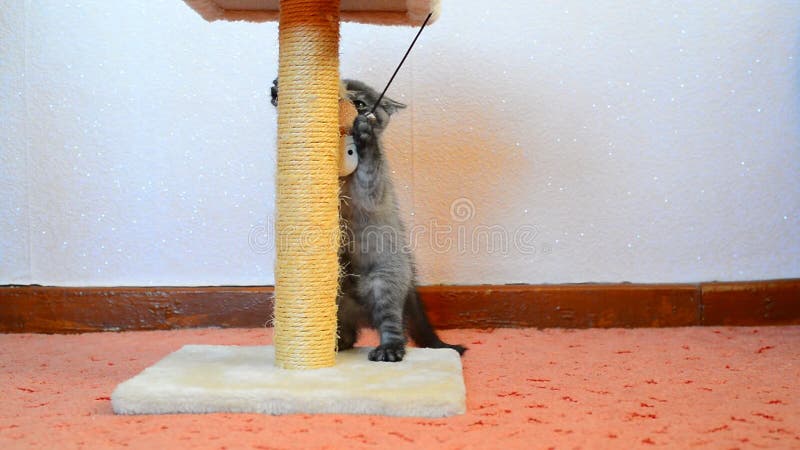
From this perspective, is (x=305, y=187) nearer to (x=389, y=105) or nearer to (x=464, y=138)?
(x=389, y=105)

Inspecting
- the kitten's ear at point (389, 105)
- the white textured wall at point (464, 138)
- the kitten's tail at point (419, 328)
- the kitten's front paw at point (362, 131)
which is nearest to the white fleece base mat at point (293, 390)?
the kitten's tail at point (419, 328)

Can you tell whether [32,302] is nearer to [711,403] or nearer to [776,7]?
[711,403]

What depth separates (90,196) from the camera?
223 centimetres

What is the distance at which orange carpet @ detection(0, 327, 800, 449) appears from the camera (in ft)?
3.88

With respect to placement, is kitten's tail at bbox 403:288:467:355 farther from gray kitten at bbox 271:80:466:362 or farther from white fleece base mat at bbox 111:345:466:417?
white fleece base mat at bbox 111:345:466:417

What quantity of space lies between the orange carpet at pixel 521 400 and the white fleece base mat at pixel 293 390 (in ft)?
0.08

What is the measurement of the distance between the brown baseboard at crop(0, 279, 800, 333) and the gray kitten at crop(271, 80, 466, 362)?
493 millimetres

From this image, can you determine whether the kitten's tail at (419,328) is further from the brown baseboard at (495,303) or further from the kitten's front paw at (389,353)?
the brown baseboard at (495,303)

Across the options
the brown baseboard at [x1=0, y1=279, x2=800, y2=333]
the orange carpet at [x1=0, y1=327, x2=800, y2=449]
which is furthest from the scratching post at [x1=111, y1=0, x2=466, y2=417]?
the brown baseboard at [x1=0, y1=279, x2=800, y2=333]

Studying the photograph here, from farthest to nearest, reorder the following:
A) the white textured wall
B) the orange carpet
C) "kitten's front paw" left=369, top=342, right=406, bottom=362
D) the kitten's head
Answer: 1. the white textured wall
2. the kitten's head
3. "kitten's front paw" left=369, top=342, right=406, bottom=362
4. the orange carpet

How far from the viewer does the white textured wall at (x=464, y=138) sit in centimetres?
221

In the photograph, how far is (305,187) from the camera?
154 cm

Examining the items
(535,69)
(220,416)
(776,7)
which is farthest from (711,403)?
(776,7)

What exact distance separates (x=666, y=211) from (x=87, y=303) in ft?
5.57
